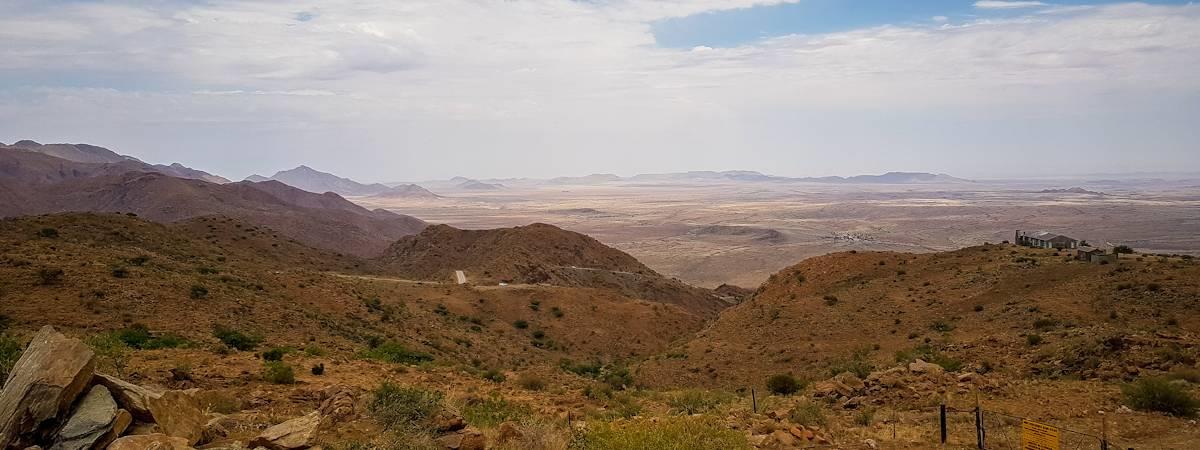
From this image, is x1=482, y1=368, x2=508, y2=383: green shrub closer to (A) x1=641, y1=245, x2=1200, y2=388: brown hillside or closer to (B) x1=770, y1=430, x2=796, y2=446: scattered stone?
(A) x1=641, y1=245, x2=1200, y2=388: brown hillside

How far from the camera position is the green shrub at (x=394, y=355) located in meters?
17.8

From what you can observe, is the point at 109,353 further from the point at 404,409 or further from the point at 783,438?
the point at 783,438

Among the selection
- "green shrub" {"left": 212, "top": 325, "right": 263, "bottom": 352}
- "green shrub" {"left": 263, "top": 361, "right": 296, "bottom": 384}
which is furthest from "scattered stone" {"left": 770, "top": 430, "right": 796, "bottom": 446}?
"green shrub" {"left": 212, "top": 325, "right": 263, "bottom": 352}

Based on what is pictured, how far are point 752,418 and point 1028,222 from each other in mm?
132836

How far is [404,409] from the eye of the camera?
9.34 metres

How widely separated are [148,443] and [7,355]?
22.9ft

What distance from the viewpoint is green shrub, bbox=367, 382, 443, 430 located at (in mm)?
8984

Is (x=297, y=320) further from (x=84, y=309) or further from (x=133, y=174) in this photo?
(x=133, y=174)

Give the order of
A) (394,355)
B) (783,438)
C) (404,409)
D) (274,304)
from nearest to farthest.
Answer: (404,409)
(783,438)
(394,355)
(274,304)

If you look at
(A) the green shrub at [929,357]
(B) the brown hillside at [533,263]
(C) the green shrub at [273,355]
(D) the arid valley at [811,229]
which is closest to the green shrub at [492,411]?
(C) the green shrub at [273,355]

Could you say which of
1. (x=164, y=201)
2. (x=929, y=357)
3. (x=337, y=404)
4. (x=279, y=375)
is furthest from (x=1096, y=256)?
(x=164, y=201)

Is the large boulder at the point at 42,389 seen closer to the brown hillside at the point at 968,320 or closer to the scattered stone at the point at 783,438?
the scattered stone at the point at 783,438

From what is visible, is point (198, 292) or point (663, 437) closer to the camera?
point (663, 437)

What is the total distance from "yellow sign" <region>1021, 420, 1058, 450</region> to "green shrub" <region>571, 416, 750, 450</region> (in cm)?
343
